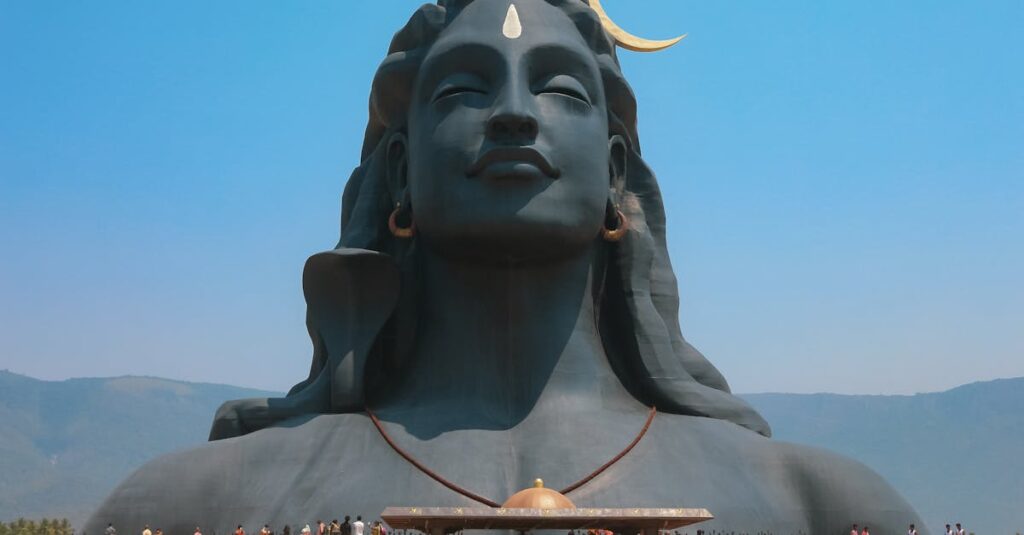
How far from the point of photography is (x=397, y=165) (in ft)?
57.8

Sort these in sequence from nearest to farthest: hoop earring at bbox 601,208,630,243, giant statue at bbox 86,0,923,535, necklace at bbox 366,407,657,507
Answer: necklace at bbox 366,407,657,507 → giant statue at bbox 86,0,923,535 → hoop earring at bbox 601,208,630,243

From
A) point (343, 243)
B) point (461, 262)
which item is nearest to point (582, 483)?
point (461, 262)

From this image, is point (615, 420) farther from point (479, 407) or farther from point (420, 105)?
point (420, 105)

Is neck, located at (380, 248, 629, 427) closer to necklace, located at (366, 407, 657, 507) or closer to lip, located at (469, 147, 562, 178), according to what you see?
necklace, located at (366, 407, 657, 507)

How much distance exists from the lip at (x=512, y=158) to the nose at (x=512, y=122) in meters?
0.14

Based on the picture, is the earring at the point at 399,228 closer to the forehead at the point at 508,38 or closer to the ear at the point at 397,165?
the ear at the point at 397,165

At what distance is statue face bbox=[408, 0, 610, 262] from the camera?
15.7 meters

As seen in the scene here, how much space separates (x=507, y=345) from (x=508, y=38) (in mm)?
3605

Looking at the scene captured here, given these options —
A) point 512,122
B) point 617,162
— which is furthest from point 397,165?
point 617,162

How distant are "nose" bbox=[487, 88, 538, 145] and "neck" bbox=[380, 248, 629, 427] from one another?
154 cm

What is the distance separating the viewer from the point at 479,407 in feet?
52.3

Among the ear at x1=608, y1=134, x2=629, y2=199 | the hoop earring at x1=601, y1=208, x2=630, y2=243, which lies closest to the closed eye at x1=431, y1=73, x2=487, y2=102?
the ear at x1=608, y1=134, x2=629, y2=199

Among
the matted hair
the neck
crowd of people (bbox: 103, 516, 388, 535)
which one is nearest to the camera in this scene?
crowd of people (bbox: 103, 516, 388, 535)

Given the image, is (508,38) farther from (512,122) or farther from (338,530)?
(338,530)
